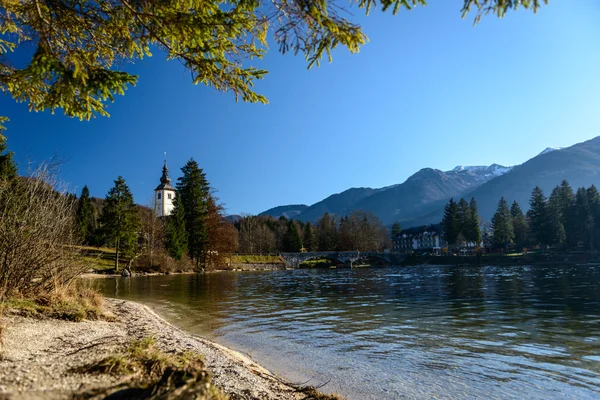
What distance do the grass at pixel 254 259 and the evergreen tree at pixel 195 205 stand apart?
12.2 metres

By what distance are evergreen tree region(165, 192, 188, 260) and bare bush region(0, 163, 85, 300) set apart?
42.8 m

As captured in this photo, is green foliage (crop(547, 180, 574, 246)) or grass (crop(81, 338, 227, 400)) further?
green foliage (crop(547, 180, 574, 246))

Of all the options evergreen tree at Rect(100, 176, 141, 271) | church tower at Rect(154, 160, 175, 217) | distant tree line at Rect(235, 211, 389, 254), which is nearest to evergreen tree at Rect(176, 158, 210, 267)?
evergreen tree at Rect(100, 176, 141, 271)

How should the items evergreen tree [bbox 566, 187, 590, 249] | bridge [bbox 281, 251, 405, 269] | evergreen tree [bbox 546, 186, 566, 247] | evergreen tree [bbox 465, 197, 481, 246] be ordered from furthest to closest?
evergreen tree [bbox 465, 197, 481, 246] → bridge [bbox 281, 251, 405, 269] → evergreen tree [bbox 546, 186, 566, 247] → evergreen tree [bbox 566, 187, 590, 249]

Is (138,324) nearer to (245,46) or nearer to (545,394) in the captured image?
(245,46)

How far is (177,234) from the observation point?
5425 cm

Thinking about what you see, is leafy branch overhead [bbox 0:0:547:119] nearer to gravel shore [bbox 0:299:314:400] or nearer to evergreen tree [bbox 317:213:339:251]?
gravel shore [bbox 0:299:314:400]

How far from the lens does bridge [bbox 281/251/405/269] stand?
278 ft

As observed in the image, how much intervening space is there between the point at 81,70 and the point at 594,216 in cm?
9043

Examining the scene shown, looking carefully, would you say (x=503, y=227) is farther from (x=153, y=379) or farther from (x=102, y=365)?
(x=102, y=365)

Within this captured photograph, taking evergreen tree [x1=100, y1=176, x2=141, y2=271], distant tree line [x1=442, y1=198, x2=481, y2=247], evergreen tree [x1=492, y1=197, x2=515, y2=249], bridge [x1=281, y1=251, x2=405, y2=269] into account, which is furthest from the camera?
distant tree line [x1=442, y1=198, x2=481, y2=247]

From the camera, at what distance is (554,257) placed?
6906 centimetres

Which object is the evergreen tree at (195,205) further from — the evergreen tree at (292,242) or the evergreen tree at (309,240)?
the evergreen tree at (309,240)

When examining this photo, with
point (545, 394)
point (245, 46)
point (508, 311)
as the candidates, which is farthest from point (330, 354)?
point (508, 311)
